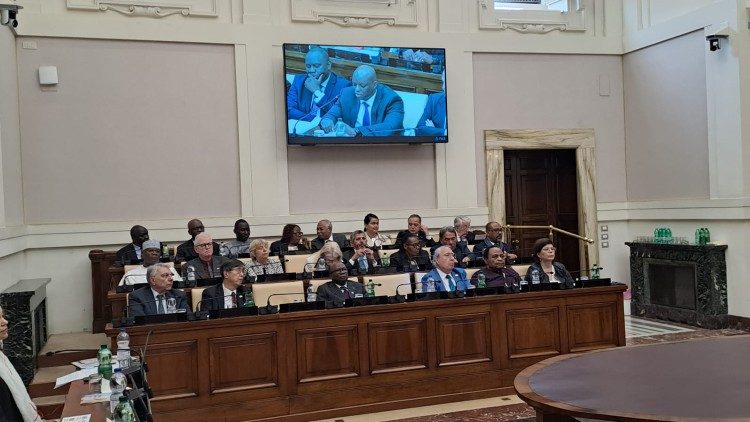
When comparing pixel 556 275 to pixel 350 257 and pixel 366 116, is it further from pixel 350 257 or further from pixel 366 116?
pixel 366 116

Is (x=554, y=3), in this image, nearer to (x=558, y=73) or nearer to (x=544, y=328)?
(x=558, y=73)

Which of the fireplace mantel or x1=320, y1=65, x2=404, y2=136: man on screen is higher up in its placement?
x1=320, y1=65, x2=404, y2=136: man on screen

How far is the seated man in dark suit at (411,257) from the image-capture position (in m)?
7.38

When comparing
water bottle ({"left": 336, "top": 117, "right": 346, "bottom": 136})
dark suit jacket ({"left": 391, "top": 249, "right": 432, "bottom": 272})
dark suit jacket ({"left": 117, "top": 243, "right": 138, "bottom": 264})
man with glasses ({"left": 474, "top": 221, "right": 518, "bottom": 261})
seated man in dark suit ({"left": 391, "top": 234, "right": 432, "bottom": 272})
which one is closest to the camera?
seated man in dark suit ({"left": 391, "top": 234, "right": 432, "bottom": 272})

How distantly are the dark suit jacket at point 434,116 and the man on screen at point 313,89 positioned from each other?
1.22 m

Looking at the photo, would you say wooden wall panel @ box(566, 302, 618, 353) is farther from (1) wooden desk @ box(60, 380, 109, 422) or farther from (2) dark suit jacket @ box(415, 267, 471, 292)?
(1) wooden desk @ box(60, 380, 109, 422)

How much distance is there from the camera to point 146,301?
18.3 feet

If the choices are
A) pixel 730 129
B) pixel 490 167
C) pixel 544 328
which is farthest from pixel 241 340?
pixel 730 129

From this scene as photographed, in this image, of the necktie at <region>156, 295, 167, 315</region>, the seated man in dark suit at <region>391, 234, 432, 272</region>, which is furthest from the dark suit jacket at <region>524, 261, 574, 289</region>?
the necktie at <region>156, 295, 167, 315</region>

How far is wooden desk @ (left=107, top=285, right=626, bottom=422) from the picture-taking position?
5.18 meters

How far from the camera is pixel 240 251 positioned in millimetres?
8438

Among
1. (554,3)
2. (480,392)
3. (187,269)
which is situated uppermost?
(554,3)

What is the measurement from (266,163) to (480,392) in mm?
4702

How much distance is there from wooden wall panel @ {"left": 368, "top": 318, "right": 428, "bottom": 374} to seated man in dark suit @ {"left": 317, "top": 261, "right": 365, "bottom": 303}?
46 cm
